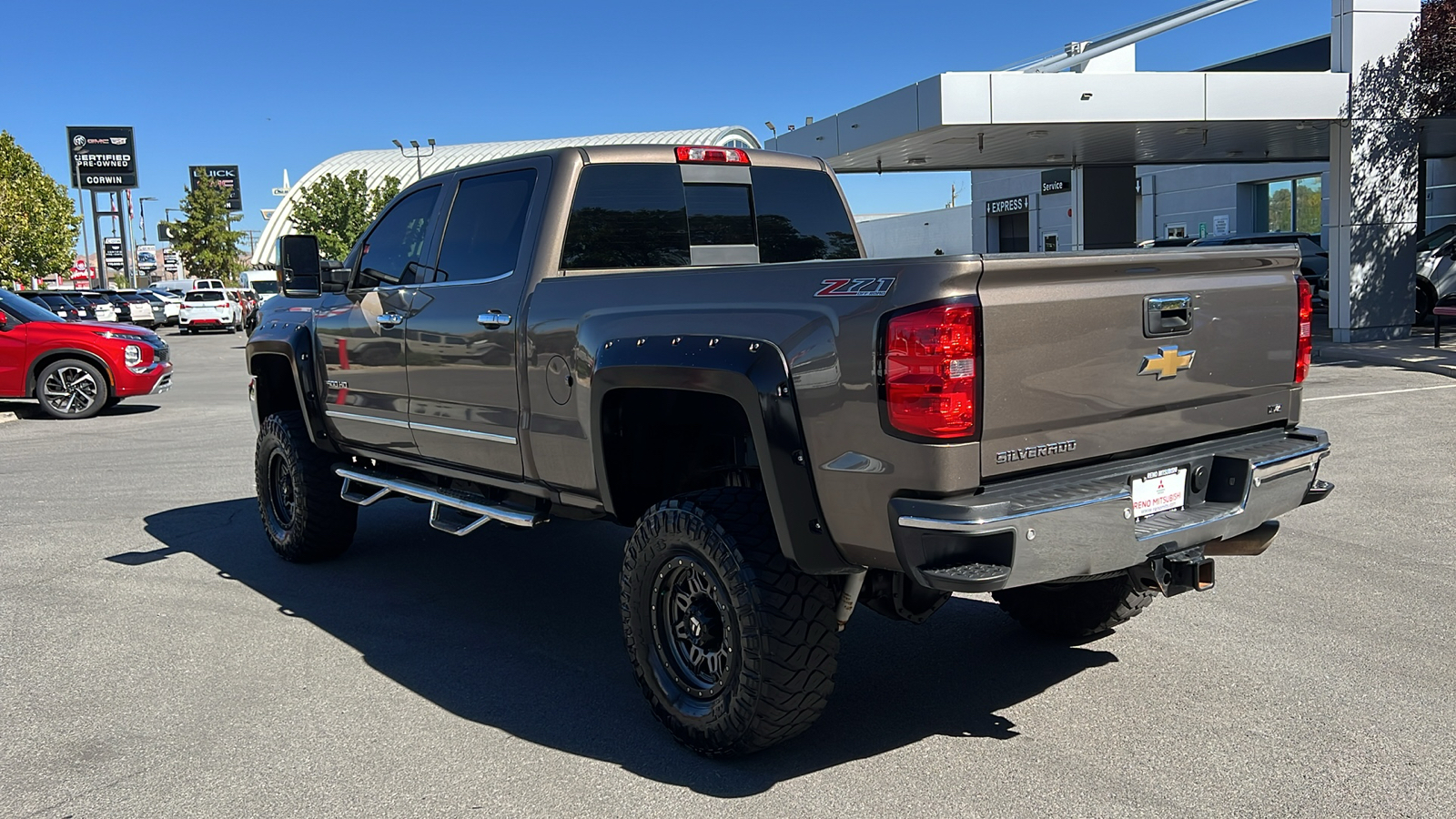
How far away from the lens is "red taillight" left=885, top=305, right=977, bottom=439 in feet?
10.5

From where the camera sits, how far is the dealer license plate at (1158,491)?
11.7 feet

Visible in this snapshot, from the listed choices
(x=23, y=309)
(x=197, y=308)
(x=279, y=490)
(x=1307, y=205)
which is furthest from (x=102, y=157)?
(x=279, y=490)

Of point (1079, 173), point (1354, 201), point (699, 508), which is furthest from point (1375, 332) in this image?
point (699, 508)

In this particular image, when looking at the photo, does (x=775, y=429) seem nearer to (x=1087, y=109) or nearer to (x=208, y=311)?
(x=1087, y=109)

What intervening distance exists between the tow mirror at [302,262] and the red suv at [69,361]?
10411mm

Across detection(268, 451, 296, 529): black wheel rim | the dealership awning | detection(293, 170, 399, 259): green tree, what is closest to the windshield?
detection(268, 451, 296, 529): black wheel rim

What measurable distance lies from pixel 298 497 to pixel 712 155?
10.3 ft

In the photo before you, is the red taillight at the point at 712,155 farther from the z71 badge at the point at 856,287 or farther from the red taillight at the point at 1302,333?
the red taillight at the point at 1302,333

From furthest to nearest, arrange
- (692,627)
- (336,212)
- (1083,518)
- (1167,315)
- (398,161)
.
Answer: (398,161) < (336,212) < (692,627) < (1167,315) < (1083,518)

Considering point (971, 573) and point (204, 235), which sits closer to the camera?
point (971, 573)

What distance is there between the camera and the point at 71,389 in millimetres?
15008

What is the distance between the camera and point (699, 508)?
384 cm

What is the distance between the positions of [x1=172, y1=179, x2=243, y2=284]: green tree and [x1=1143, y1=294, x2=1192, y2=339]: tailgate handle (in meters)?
85.8

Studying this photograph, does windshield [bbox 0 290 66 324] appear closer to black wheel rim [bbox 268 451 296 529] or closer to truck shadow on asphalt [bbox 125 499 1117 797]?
Result: truck shadow on asphalt [bbox 125 499 1117 797]
